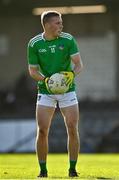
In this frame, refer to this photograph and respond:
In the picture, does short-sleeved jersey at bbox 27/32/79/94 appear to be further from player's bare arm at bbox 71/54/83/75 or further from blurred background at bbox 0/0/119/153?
blurred background at bbox 0/0/119/153

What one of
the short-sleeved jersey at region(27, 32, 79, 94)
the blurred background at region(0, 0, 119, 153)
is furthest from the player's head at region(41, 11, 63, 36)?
the blurred background at region(0, 0, 119, 153)

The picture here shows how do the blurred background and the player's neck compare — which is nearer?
the player's neck

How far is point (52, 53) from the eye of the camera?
464 inches

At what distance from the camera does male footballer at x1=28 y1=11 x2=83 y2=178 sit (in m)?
11.8

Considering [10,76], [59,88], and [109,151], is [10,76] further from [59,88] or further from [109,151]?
[59,88]

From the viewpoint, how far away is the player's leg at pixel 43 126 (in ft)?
38.8

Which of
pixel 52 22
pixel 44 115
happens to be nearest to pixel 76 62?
pixel 52 22

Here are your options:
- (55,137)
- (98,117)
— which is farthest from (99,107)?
(55,137)

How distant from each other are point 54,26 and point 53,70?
617mm

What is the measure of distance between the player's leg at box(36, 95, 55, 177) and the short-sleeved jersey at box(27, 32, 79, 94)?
235 mm

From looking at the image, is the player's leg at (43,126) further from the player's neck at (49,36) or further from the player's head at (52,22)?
the player's head at (52,22)

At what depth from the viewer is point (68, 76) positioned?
38.5 feet

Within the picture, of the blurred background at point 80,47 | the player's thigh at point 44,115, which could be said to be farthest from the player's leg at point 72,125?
the blurred background at point 80,47

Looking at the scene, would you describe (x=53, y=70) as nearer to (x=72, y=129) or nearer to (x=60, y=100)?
(x=60, y=100)
